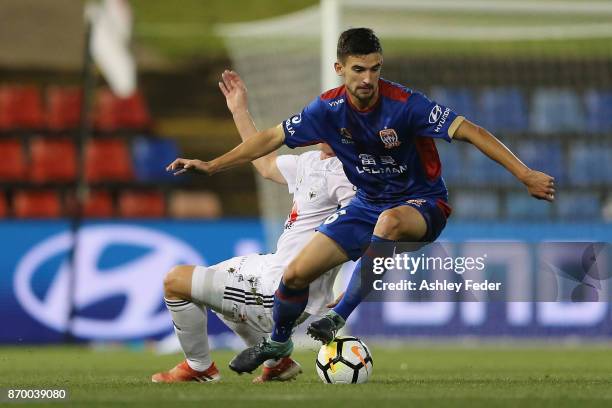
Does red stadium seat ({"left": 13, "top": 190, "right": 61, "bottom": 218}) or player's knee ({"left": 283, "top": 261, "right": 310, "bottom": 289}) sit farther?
red stadium seat ({"left": 13, "top": 190, "right": 61, "bottom": 218})

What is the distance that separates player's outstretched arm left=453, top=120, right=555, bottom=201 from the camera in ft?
19.7

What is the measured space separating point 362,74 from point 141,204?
31.2 ft

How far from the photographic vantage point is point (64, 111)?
54.3 feet

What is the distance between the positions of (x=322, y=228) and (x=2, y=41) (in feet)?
57.3

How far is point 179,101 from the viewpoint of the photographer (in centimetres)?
2209

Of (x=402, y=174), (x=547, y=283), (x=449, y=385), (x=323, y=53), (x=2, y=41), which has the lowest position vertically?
(x=449, y=385)

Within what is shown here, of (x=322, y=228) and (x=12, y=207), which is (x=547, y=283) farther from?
(x=12, y=207)

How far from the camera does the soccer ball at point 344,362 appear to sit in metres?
6.78

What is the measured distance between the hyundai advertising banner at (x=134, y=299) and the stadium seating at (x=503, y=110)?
2.12 metres

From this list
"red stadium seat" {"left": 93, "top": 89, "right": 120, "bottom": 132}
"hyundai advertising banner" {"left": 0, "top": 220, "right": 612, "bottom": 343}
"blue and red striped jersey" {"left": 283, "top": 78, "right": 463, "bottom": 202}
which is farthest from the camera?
"red stadium seat" {"left": 93, "top": 89, "right": 120, "bottom": 132}

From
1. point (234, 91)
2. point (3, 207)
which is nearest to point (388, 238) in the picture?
point (234, 91)

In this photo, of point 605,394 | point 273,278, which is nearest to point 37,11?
point 273,278

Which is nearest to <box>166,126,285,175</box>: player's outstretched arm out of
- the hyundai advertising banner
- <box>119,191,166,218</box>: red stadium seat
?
the hyundai advertising banner

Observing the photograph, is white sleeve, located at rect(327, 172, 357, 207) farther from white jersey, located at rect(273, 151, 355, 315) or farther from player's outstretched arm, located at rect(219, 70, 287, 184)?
player's outstretched arm, located at rect(219, 70, 287, 184)
